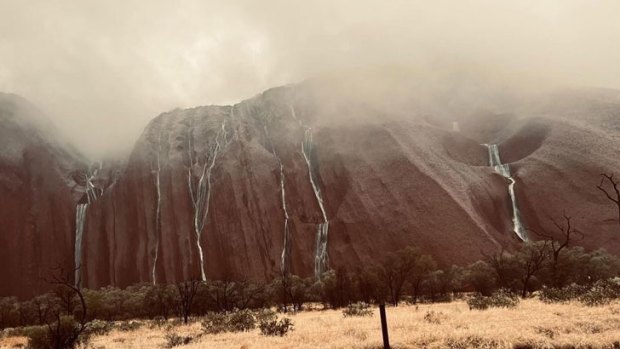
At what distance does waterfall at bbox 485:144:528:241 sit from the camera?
8131 centimetres

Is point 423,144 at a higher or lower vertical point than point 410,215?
higher

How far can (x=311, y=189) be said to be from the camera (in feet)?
328

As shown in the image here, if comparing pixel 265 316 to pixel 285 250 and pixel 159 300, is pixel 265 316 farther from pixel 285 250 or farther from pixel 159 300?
pixel 285 250

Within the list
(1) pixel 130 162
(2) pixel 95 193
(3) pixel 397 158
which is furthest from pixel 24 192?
(3) pixel 397 158

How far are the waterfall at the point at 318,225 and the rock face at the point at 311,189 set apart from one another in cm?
31

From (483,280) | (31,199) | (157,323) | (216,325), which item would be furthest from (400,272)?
(31,199)

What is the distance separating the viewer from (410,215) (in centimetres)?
8438

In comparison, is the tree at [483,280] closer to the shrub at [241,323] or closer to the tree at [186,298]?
the tree at [186,298]

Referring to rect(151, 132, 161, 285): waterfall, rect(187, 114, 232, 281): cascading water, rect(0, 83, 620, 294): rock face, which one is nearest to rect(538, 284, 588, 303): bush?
rect(0, 83, 620, 294): rock face

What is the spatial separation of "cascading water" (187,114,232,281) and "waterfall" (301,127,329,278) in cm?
2092

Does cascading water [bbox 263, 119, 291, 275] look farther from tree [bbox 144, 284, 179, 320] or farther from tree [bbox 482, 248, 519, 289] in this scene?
tree [bbox 482, 248, 519, 289]

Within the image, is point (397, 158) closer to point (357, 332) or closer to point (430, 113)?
point (430, 113)

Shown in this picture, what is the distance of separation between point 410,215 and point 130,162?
69.7 m

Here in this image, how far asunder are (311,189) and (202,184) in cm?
2562
